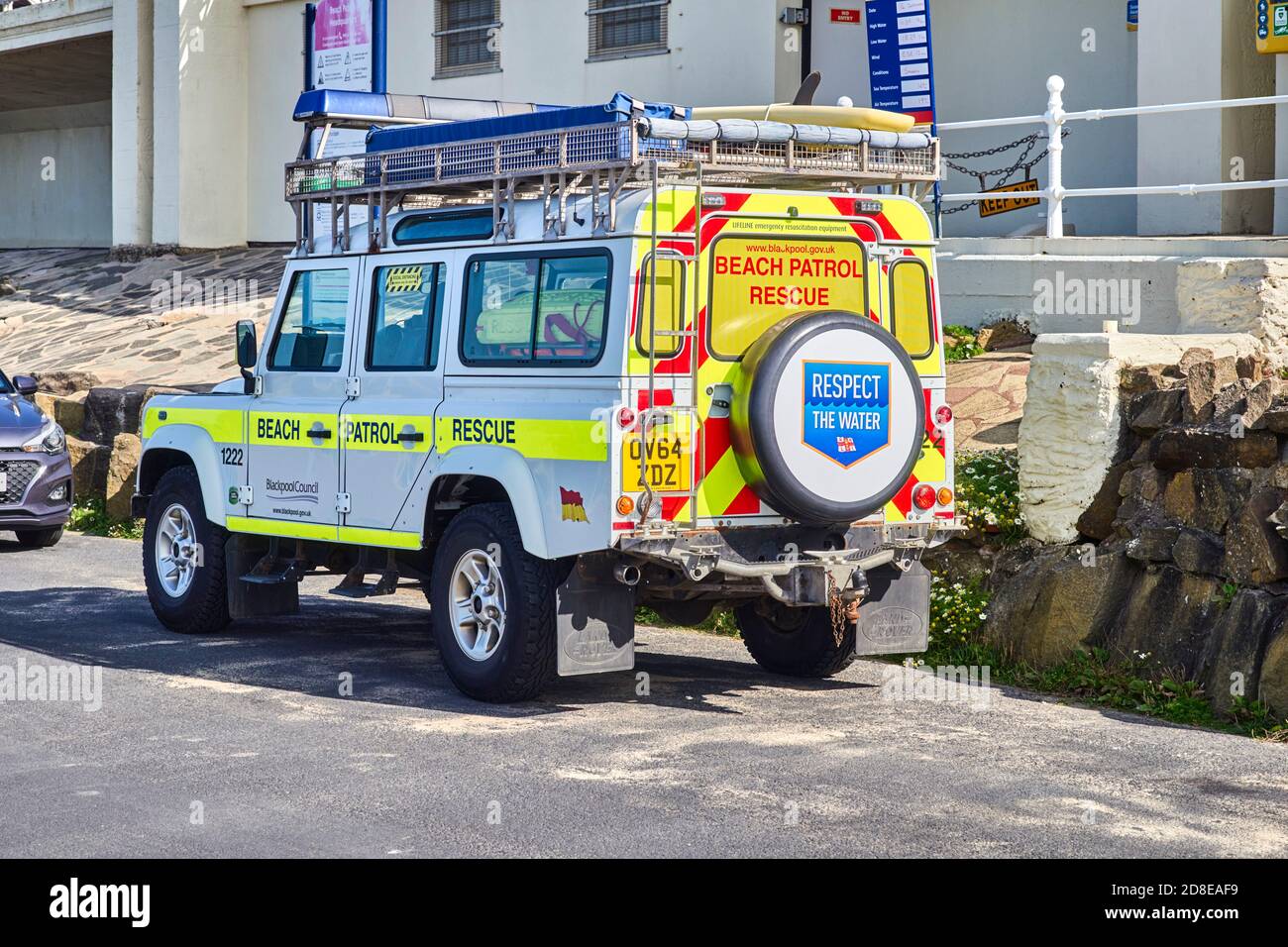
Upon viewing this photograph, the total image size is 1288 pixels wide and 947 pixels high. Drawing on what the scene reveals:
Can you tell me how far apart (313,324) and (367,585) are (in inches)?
58.5

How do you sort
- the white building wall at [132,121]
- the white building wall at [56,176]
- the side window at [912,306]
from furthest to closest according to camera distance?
the white building wall at [56,176], the white building wall at [132,121], the side window at [912,306]

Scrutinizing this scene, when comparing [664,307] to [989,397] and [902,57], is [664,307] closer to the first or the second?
[989,397]

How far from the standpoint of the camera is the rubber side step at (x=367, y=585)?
9984 mm

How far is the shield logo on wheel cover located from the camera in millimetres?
8477

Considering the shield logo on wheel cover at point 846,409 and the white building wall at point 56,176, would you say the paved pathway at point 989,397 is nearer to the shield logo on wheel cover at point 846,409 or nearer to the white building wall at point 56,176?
the shield logo on wheel cover at point 846,409

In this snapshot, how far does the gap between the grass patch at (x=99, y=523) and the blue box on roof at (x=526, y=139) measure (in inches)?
295

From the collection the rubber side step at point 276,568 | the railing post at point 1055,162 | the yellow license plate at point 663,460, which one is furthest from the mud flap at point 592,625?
the railing post at point 1055,162

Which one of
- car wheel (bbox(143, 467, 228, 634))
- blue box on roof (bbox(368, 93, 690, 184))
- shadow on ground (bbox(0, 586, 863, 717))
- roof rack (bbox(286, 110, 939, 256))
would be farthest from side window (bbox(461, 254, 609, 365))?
car wheel (bbox(143, 467, 228, 634))

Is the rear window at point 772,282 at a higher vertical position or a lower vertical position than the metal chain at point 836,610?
higher

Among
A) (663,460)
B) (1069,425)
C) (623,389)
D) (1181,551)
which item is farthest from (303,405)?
(1181,551)

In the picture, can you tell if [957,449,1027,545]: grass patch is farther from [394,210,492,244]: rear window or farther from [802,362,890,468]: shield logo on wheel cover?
[394,210,492,244]: rear window

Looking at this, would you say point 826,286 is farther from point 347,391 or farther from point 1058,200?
point 1058,200
